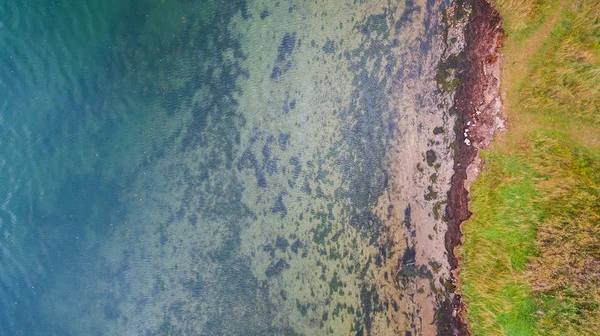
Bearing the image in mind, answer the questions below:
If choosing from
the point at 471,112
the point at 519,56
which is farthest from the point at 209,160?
the point at 519,56

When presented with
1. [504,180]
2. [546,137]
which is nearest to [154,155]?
[504,180]

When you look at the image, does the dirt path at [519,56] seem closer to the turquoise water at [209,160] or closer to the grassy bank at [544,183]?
the grassy bank at [544,183]

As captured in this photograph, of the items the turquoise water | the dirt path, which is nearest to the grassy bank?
the dirt path

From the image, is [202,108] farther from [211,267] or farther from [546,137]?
[546,137]

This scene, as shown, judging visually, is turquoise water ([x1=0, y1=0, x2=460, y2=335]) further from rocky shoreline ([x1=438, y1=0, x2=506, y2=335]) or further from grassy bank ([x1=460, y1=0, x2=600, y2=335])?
grassy bank ([x1=460, y1=0, x2=600, y2=335])

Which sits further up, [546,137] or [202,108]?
[202,108]

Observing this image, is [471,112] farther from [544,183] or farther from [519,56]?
[544,183]

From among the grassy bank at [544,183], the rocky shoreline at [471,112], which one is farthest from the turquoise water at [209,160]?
the grassy bank at [544,183]
